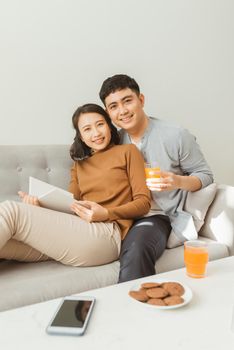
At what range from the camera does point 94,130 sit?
1669 mm

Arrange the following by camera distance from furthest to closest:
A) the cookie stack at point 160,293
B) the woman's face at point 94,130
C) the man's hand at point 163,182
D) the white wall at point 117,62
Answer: the white wall at point 117,62, the woman's face at point 94,130, the man's hand at point 163,182, the cookie stack at point 160,293

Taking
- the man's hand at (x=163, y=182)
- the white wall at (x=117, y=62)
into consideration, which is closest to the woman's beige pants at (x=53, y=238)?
the man's hand at (x=163, y=182)

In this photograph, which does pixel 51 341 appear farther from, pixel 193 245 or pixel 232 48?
pixel 232 48

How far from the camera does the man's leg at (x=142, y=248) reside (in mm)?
Answer: 1312

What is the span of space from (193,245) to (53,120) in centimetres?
125

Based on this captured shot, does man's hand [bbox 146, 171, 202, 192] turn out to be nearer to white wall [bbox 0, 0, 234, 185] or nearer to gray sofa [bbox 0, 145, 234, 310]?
gray sofa [bbox 0, 145, 234, 310]

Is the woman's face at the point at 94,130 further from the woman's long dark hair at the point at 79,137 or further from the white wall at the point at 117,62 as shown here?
the white wall at the point at 117,62

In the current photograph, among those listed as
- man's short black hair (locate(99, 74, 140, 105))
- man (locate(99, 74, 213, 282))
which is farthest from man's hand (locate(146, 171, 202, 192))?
man's short black hair (locate(99, 74, 140, 105))

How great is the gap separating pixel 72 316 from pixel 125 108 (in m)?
1.09

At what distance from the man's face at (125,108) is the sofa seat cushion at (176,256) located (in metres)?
0.63

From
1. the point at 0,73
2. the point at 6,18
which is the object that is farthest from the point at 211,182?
the point at 6,18

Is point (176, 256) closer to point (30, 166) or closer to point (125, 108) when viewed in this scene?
point (125, 108)

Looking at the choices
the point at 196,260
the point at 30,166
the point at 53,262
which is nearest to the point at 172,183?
the point at 196,260

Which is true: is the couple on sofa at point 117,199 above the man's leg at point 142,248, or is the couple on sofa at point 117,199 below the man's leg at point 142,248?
above
